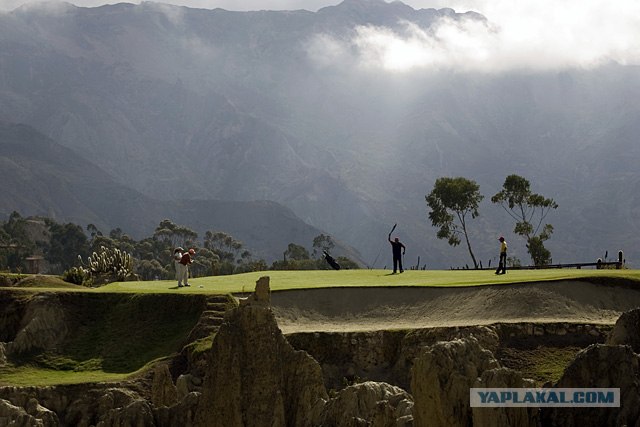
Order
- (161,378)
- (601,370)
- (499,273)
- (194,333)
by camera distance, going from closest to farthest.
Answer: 1. (601,370)
2. (161,378)
3. (194,333)
4. (499,273)

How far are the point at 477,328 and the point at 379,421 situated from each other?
13.2m

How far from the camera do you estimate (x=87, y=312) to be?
4594cm

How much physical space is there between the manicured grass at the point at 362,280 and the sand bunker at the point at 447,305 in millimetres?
920

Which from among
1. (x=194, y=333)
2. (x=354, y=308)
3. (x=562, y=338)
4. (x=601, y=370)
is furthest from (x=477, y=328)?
(x=601, y=370)

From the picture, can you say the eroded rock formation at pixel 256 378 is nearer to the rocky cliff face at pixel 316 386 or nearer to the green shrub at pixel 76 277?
the rocky cliff face at pixel 316 386

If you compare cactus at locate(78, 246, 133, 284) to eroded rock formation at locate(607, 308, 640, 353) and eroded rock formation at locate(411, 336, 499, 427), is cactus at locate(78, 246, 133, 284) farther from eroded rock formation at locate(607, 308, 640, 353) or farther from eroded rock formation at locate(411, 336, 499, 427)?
eroded rock formation at locate(411, 336, 499, 427)

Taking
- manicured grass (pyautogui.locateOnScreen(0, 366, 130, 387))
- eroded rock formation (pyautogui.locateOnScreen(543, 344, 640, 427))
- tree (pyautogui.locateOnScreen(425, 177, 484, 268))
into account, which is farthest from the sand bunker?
tree (pyautogui.locateOnScreen(425, 177, 484, 268))

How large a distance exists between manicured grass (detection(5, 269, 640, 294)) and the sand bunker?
3.02ft

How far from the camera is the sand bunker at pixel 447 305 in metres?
40.5

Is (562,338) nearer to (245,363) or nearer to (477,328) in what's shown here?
(477,328)

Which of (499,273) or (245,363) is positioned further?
(499,273)

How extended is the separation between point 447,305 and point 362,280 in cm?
775

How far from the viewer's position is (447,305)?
42438 millimetres

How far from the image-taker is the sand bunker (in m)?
40.5
